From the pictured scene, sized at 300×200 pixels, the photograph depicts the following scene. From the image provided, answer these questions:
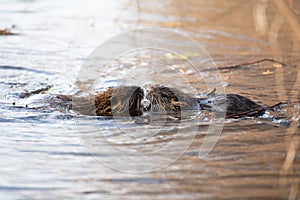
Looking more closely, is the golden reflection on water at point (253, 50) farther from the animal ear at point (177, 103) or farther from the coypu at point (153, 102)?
the animal ear at point (177, 103)

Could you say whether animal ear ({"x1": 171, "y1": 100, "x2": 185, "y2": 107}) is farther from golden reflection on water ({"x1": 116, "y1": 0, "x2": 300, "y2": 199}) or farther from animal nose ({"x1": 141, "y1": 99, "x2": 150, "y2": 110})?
golden reflection on water ({"x1": 116, "y1": 0, "x2": 300, "y2": 199})

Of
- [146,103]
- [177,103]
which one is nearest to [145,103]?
[146,103]

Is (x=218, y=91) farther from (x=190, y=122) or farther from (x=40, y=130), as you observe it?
(x=40, y=130)

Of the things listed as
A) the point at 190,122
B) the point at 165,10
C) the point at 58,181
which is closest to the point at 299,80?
the point at 190,122

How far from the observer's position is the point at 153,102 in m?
3.72

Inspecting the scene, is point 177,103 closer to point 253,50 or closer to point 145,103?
point 145,103

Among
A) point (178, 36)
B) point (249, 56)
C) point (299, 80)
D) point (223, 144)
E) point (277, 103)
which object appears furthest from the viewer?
point (178, 36)

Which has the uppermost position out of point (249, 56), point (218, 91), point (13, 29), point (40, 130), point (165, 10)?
point (165, 10)

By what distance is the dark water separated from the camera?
2.76 metres

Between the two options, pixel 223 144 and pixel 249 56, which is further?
pixel 249 56

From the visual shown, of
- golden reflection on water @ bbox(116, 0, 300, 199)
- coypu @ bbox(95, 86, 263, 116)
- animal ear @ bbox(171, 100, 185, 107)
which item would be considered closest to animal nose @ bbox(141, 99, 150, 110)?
coypu @ bbox(95, 86, 263, 116)

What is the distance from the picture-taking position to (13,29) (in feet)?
23.9

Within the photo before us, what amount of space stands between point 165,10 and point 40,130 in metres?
5.93

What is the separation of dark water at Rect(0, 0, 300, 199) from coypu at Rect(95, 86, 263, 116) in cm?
8
